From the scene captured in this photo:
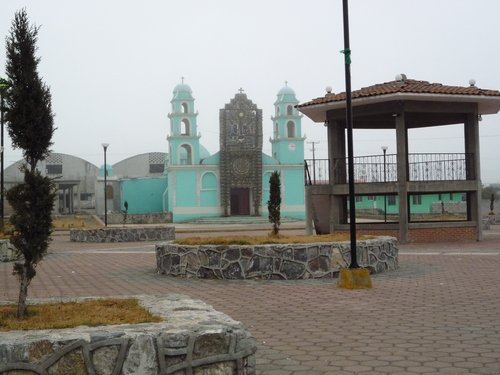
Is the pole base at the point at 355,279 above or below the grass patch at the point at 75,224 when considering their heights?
below

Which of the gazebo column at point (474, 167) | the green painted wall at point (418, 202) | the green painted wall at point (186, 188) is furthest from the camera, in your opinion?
the green painted wall at point (186, 188)

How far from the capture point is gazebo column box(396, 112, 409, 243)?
20.8 m

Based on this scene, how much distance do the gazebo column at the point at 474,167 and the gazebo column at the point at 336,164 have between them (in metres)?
4.57

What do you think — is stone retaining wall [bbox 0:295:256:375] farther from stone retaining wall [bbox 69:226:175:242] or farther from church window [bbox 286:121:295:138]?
church window [bbox 286:121:295:138]

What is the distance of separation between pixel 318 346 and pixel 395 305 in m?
2.76

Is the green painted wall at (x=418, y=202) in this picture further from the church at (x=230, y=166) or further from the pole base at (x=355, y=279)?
the pole base at (x=355, y=279)

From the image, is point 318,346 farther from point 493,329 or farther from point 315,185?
point 315,185

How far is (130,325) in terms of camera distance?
4738 millimetres

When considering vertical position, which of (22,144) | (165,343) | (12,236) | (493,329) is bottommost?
(493,329)

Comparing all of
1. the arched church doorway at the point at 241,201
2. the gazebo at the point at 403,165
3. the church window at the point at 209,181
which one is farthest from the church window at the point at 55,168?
the gazebo at the point at 403,165

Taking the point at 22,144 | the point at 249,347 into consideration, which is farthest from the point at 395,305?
the point at 22,144

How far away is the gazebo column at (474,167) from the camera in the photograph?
21703 mm

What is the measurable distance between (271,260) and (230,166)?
40.0m

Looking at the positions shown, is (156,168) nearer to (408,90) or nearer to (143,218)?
(143,218)
